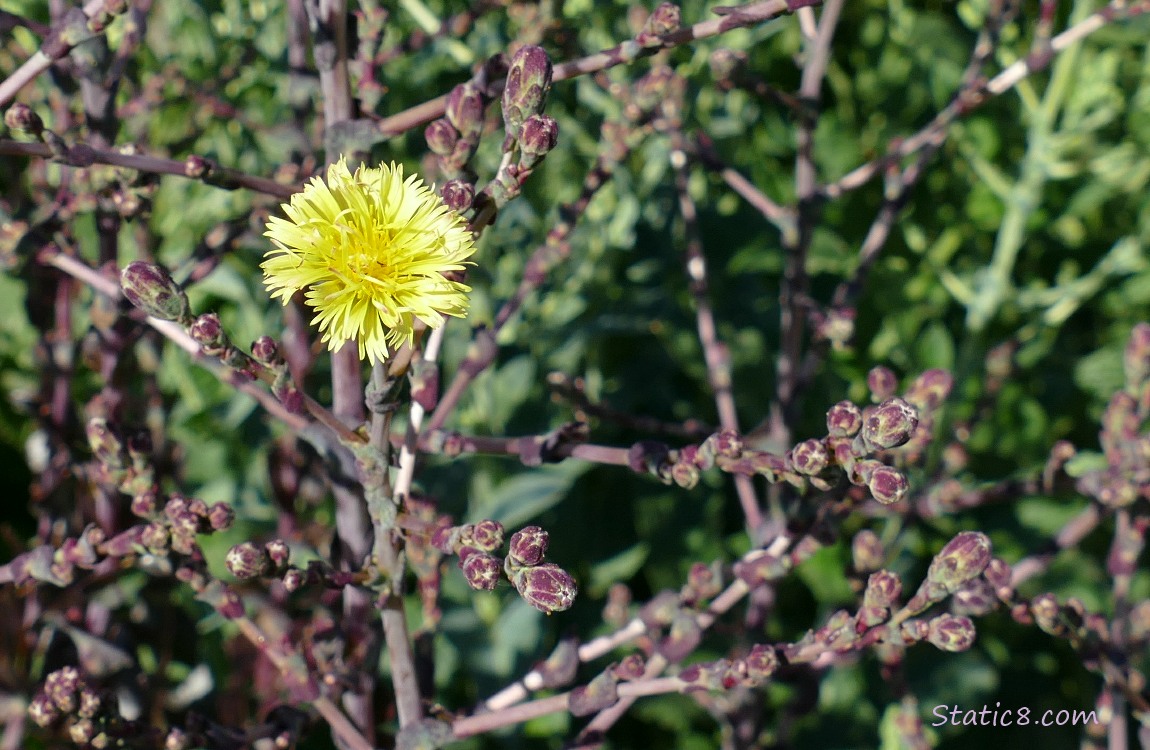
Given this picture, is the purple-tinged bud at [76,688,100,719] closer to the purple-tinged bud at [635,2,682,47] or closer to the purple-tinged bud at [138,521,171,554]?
the purple-tinged bud at [138,521,171,554]

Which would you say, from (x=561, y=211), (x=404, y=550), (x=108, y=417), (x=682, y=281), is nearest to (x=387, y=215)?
(x=404, y=550)

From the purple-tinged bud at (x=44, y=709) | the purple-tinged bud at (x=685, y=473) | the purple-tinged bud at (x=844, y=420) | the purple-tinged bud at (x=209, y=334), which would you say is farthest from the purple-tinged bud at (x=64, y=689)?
the purple-tinged bud at (x=844, y=420)

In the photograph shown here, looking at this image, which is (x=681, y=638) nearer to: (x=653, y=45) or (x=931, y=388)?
(x=931, y=388)

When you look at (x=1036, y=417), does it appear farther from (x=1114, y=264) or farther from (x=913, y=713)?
(x=913, y=713)

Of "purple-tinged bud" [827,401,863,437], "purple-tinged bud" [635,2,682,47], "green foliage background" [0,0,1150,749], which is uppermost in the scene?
"green foliage background" [0,0,1150,749]

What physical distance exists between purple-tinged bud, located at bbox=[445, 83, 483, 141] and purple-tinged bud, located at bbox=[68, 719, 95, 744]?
0.61 meters

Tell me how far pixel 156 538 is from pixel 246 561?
12 centimetres

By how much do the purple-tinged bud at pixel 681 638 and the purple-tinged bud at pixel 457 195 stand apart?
0.47m

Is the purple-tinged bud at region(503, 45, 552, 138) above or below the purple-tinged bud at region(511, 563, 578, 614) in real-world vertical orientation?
above

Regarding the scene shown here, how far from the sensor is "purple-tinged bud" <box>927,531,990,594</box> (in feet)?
2.73

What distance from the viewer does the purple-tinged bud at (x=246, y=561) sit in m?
0.81

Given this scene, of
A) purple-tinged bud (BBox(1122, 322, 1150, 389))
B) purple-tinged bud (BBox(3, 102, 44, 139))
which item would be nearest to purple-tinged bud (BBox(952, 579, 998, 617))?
purple-tinged bud (BBox(1122, 322, 1150, 389))

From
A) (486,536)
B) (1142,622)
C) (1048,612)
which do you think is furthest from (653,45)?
(1142,622)

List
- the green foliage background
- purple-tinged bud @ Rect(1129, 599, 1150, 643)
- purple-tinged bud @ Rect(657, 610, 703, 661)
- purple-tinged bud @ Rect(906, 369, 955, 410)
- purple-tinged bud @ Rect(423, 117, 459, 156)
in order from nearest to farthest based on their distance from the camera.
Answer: purple-tinged bud @ Rect(423, 117, 459, 156)
purple-tinged bud @ Rect(657, 610, 703, 661)
purple-tinged bud @ Rect(906, 369, 955, 410)
purple-tinged bud @ Rect(1129, 599, 1150, 643)
the green foliage background
